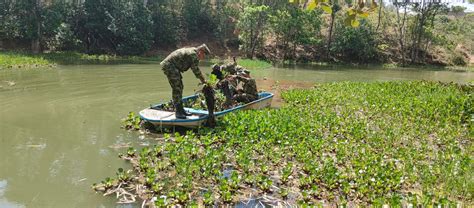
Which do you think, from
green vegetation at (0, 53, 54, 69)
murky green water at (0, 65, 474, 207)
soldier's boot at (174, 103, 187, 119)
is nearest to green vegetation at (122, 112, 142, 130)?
murky green water at (0, 65, 474, 207)

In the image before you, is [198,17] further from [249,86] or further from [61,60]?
[249,86]

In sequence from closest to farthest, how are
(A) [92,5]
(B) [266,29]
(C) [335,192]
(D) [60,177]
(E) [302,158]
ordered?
1. (C) [335,192]
2. (D) [60,177]
3. (E) [302,158]
4. (A) [92,5]
5. (B) [266,29]

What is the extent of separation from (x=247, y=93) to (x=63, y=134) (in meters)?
5.02

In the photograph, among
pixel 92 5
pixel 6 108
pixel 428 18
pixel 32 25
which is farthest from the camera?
pixel 428 18

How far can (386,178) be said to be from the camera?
20.7 ft

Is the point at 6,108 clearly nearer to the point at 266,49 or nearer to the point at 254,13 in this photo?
the point at 254,13

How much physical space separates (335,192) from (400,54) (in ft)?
126

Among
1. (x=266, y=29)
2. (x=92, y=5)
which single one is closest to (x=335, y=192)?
(x=92, y=5)

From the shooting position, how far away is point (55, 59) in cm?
2531

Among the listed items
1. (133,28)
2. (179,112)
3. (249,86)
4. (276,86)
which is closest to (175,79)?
(179,112)

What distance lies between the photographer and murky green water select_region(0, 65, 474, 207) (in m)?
6.14

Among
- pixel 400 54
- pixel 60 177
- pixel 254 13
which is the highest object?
pixel 254 13

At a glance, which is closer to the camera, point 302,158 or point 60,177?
point 60,177

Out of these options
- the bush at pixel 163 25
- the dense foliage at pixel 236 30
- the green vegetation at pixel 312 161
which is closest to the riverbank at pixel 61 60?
the dense foliage at pixel 236 30
